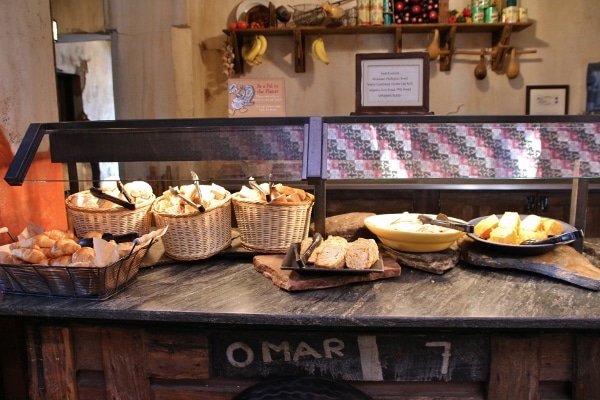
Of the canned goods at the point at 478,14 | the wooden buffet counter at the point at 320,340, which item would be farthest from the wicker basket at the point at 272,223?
the canned goods at the point at 478,14

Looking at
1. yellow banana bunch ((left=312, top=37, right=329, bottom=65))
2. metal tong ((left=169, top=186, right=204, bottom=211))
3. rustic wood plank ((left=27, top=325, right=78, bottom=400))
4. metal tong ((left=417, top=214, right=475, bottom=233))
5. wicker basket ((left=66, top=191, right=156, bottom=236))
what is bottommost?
rustic wood plank ((left=27, top=325, right=78, bottom=400))

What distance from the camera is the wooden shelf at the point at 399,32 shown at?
14.4 ft

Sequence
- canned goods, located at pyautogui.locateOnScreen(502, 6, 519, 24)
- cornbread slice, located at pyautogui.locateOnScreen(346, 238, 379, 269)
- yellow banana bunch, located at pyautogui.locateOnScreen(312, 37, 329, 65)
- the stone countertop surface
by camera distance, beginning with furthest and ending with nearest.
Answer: yellow banana bunch, located at pyautogui.locateOnScreen(312, 37, 329, 65)
canned goods, located at pyautogui.locateOnScreen(502, 6, 519, 24)
cornbread slice, located at pyautogui.locateOnScreen(346, 238, 379, 269)
the stone countertop surface

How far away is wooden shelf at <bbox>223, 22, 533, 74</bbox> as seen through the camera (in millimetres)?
4387

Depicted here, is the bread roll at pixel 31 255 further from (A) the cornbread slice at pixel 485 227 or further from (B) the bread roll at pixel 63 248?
(A) the cornbread slice at pixel 485 227

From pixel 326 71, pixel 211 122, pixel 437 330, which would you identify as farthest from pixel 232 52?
pixel 437 330

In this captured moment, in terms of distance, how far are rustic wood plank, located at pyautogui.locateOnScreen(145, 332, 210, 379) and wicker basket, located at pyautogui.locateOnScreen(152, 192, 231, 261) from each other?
0.35 metres

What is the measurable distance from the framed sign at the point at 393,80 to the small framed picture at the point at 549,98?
3244mm

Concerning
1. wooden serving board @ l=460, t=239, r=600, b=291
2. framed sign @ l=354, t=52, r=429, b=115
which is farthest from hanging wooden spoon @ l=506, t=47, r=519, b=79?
wooden serving board @ l=460, t=239, r=600, b=291

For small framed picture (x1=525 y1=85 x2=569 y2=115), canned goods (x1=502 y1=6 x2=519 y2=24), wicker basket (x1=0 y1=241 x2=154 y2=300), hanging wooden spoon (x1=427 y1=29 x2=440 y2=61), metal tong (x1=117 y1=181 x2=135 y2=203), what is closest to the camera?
wicker basket (x1=0 y1=241 x2=154 y2=300)

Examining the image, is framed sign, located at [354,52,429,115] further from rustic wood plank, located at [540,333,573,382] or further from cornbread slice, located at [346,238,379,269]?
rustic wood plank, located at [540,333,573,382]

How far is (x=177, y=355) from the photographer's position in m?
1.55

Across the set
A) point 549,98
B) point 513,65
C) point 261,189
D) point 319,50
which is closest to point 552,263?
point 261,189

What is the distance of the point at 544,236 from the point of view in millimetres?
1763
